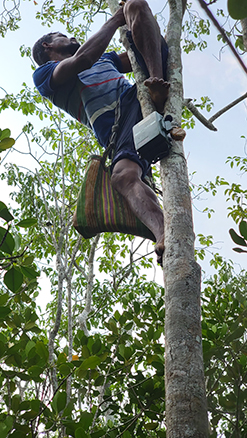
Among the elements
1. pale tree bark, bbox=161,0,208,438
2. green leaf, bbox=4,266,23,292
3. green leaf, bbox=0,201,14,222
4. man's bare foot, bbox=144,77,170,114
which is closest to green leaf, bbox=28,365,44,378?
green leaf, bbox=4,266,23,292

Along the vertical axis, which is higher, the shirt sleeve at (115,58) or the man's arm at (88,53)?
the shirt sleeve at (115,58)

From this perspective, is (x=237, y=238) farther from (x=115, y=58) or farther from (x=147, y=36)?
(x=115, y=58)

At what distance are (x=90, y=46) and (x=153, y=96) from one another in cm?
60

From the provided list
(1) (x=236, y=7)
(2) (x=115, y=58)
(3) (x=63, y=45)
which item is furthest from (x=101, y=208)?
(1) (x=236, y=7)

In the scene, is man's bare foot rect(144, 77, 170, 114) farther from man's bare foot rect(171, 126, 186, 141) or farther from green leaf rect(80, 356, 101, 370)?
green leaf rect(80, 356, 101, 370)

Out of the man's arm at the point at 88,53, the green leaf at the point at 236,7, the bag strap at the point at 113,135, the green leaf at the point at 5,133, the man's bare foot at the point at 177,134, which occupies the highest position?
the man's arm at the point at 88,53

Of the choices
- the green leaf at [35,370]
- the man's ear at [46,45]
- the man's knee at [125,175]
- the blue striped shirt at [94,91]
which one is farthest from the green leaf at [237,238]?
the man's ear at [46,45]

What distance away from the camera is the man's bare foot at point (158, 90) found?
1768 millimetres

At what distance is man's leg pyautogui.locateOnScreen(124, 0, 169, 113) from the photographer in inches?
75.5

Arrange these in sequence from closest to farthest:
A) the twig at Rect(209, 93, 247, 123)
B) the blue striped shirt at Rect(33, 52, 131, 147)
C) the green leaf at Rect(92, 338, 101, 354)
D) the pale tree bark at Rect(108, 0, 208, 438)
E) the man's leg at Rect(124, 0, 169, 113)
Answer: the pale tree bark at Rect(108, 0, 208, 438), the green leaf at Rect(92, 338, 101, 354), the man's leg at Rect(124, 0, 169, 113), the twig at Rect(209, 93, 247, 123), the blue striped shirt at Rect(33, 52, 131, 147)

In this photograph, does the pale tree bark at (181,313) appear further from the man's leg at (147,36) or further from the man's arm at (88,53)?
the man's arm at (88,53)

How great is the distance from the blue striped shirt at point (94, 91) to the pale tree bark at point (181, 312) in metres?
0.77

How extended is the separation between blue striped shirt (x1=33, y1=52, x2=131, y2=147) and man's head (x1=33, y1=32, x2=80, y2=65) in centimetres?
38

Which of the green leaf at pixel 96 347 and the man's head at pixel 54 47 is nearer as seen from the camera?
the green leaf at pixel 96 347
